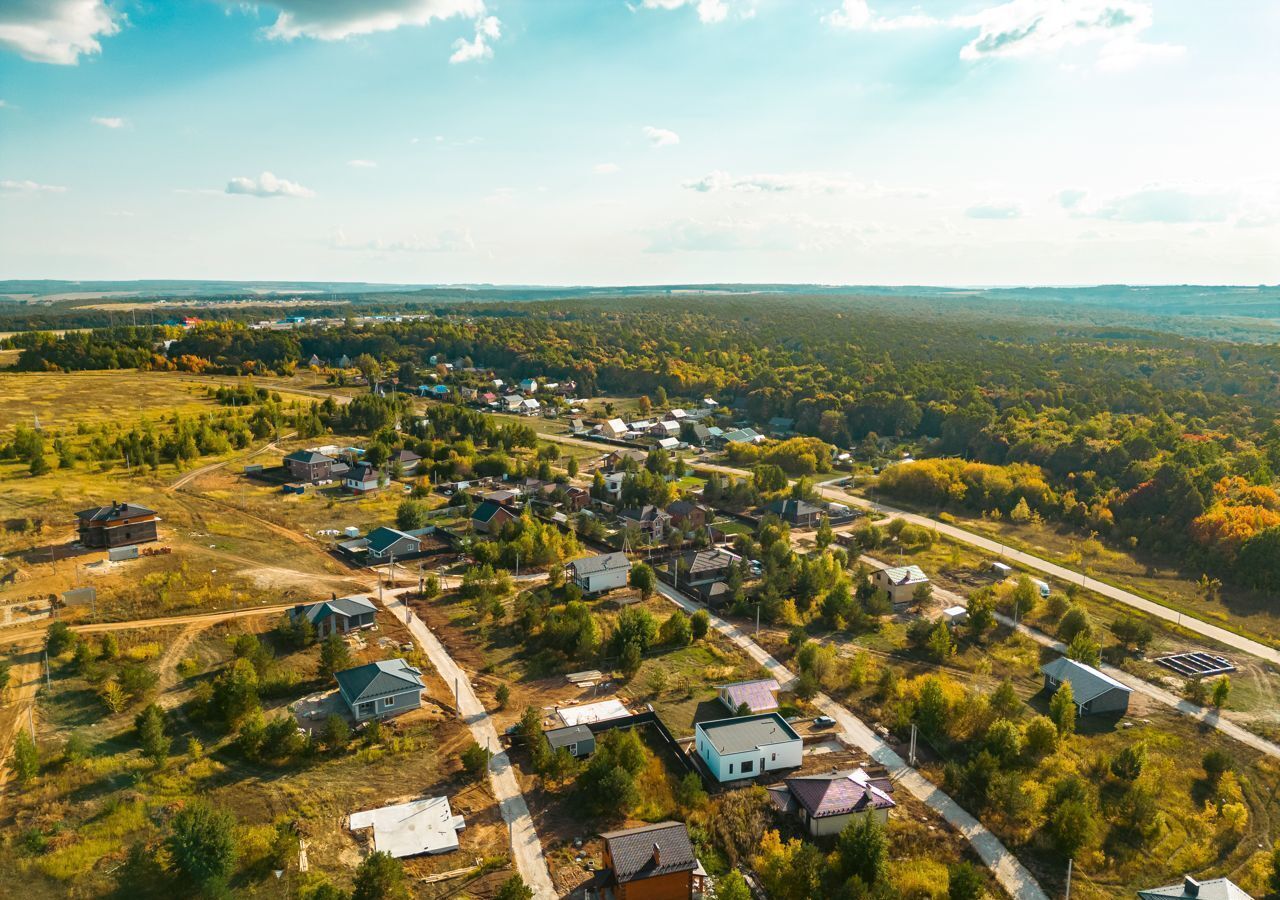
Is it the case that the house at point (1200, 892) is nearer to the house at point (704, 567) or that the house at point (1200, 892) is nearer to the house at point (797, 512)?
the house at point (704, 567)

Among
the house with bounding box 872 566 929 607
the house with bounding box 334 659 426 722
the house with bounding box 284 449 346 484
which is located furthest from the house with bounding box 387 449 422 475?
the house with bounding box 872 566 929 607

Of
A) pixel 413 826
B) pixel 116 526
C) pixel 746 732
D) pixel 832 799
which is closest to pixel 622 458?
pixel 116 526

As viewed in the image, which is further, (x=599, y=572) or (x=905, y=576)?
(x=905, y=576)

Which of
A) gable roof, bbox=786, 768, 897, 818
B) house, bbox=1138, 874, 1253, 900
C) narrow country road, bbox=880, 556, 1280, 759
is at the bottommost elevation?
narrow country road, bbox=880, 556, 1280, 759

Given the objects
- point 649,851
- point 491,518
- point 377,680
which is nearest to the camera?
point 649,851

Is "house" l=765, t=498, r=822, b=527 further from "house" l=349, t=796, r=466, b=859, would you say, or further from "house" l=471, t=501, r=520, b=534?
"house" l=349, t=796, r=466, b=859

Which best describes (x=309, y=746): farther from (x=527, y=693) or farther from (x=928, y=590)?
(x=928, y=590)

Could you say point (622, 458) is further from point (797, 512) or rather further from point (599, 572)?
point (599, 572)
